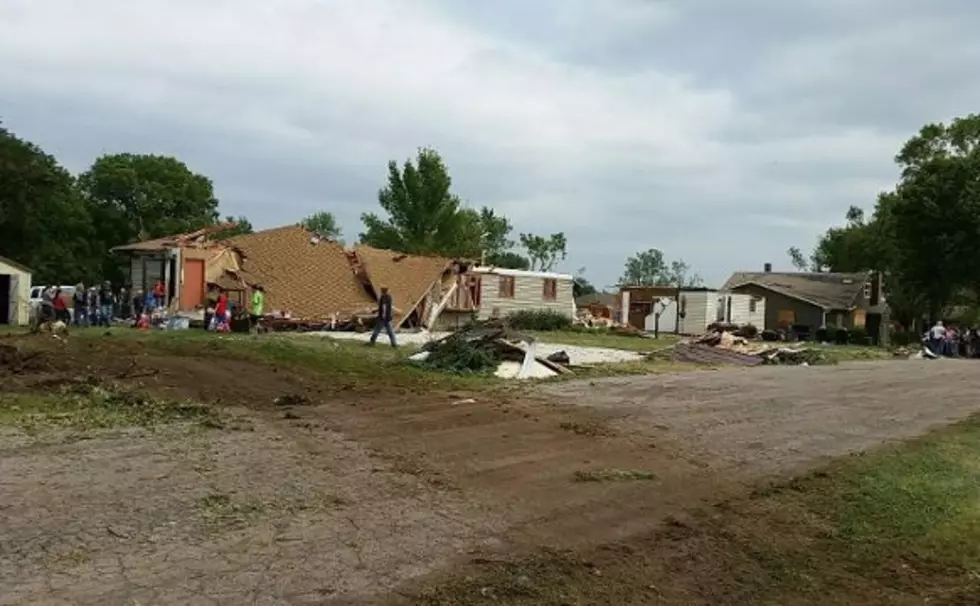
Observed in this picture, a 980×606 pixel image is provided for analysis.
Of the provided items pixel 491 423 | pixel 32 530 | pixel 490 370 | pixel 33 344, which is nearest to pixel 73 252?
pixel 33 344

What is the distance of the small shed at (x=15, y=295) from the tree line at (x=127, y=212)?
472 inches

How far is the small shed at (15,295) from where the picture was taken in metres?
33.5

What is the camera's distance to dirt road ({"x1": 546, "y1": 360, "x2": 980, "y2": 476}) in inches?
468

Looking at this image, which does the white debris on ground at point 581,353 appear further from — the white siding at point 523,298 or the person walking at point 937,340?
the person walking at point 937,340

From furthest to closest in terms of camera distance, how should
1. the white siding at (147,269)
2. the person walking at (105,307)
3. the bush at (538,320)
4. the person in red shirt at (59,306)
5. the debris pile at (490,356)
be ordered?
the bush at (538,320), the white siding at (147,269), the person walking at (105,307), the person in red shirt at (59,306), the debris pile at (490,356)

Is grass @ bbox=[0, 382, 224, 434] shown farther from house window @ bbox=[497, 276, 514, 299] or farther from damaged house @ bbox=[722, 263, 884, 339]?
damaged house @ bbox=[722, 263, 884, 339]

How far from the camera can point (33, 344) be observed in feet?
65.2

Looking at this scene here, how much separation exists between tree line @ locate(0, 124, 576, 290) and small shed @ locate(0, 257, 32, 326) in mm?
11978

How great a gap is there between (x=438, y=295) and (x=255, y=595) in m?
34.4

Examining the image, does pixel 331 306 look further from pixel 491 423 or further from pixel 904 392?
pixel 491 423

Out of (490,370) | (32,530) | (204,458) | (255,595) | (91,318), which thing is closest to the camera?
(255,595)

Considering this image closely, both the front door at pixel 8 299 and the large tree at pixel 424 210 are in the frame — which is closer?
the front door at pixel 8 299

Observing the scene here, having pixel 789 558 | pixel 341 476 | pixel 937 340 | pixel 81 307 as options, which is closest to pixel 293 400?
pixel 341 476

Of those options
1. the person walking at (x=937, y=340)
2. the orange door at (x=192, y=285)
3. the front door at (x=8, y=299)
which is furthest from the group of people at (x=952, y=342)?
the front door at (x=8, y=299)
